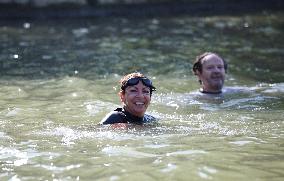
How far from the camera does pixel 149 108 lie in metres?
10.6

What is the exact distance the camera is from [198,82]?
43.1 feet

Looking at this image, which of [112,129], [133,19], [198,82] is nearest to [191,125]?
[112,129]

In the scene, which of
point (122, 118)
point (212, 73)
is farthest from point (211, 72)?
point (122, 118)

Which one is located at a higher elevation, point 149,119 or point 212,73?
point 212,73

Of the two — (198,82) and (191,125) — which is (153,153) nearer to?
(191,125)

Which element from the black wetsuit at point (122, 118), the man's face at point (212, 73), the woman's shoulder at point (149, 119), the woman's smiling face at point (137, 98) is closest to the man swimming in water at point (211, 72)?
the man's face at point (212, 73)

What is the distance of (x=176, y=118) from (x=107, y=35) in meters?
11.7

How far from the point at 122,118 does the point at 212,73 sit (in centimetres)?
356

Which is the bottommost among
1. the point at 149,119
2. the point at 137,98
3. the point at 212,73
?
the point at 149,119

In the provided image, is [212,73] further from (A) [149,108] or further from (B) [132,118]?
(B) [132,118]

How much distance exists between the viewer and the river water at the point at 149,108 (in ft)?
20.3

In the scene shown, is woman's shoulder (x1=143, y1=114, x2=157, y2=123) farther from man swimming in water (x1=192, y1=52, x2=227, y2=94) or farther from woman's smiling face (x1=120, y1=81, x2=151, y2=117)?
man swimming in water (x1=192, y1=52, x2=227, y2=94)

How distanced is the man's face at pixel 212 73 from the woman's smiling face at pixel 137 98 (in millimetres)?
3201

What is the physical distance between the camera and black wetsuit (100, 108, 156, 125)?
8609 millimetres
